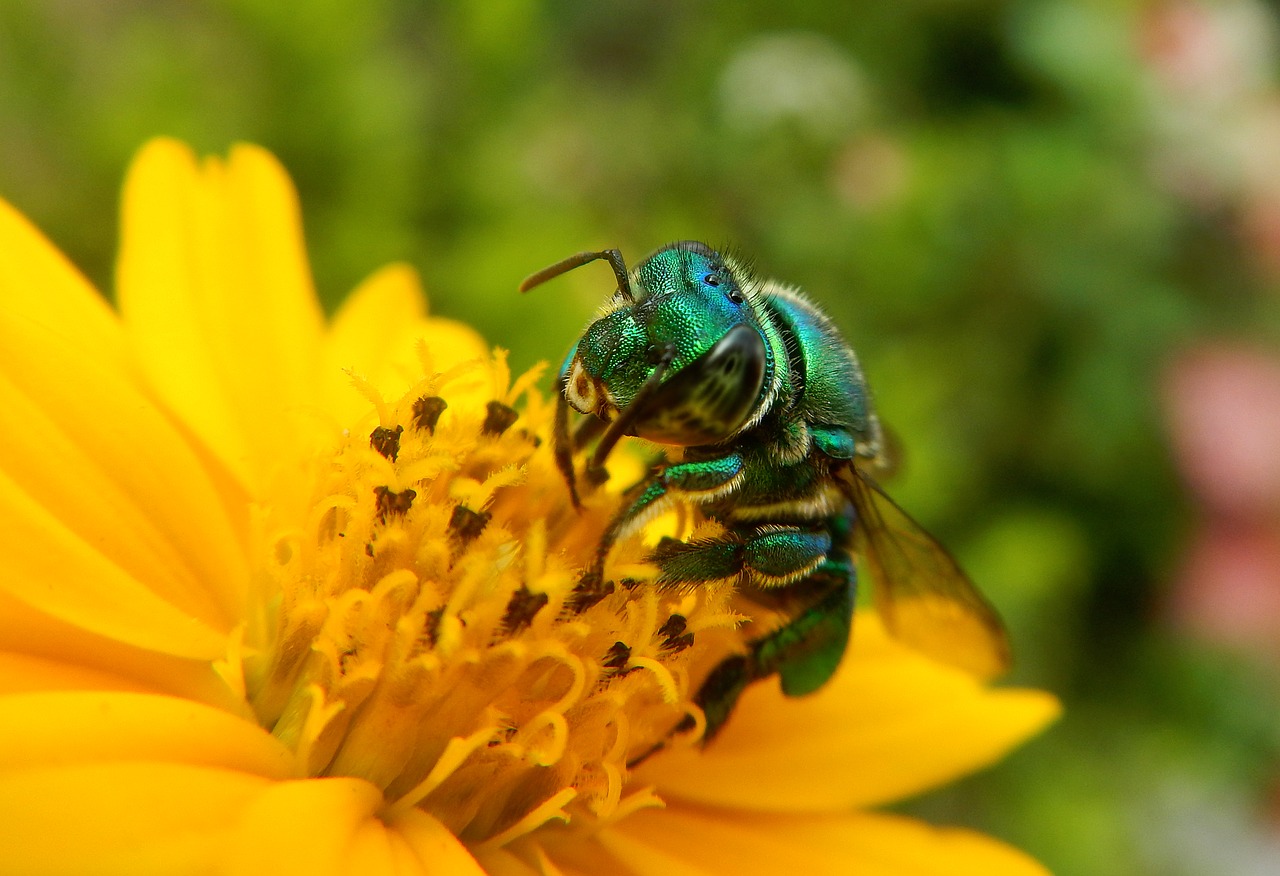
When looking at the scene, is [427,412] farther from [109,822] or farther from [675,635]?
[109,822]

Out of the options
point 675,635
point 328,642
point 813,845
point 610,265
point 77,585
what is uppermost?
point 610,265

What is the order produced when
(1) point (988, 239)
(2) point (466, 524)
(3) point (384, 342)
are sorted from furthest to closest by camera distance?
(1) point (988, 239)
(3) point (384, 342)
(2) point (466, 524)

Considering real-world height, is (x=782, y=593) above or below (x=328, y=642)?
below

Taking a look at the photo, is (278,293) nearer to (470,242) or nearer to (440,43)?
(470,242)

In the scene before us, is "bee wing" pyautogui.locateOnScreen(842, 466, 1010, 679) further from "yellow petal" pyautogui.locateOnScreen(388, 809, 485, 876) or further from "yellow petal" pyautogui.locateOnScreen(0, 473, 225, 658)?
"yellow petal" pyautogui.locateOnScreen(0, 473, 225, 658)

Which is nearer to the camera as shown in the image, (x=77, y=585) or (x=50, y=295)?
(x=77, y=585)

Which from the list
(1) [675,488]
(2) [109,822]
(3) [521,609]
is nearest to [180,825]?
(2) [109,822]

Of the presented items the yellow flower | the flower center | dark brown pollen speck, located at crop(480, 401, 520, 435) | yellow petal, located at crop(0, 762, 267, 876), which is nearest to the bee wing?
the yellow flower

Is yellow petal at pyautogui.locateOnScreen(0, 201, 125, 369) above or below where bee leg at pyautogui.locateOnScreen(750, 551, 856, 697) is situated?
above
